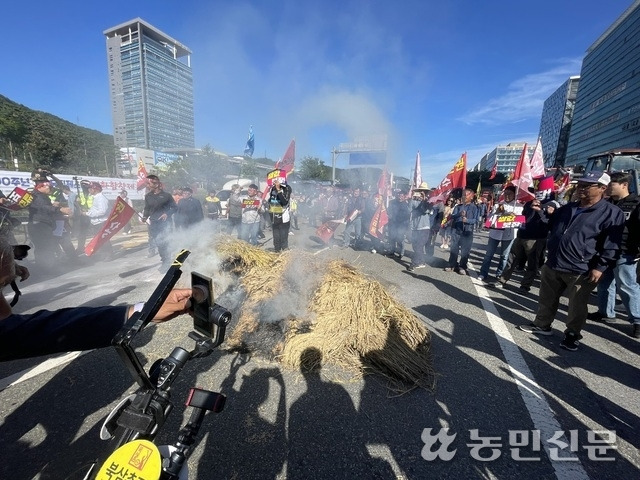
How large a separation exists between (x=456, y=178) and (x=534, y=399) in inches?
251

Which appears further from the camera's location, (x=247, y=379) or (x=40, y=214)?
(x=40, y=214)

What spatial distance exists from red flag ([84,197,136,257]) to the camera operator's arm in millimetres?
5382

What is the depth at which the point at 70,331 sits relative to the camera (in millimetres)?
1098

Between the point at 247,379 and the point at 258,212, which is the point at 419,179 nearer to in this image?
the point at 258,212

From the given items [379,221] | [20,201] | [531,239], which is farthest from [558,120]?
[20,201]

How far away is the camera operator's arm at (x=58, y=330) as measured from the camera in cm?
106

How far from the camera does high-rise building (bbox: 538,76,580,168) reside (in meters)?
74.0

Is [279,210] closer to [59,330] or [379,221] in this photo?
[379,221]

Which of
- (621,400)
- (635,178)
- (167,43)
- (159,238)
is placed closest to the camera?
(621,400)

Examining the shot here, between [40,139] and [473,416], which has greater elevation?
[40,139]

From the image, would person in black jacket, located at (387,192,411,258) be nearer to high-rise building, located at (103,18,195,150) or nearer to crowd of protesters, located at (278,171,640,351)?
crowd of protesters, located at (278,171,640,351)

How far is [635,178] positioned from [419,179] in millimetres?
5338

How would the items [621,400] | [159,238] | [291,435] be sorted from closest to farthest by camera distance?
[291,435]
[621,400]
[159,238]

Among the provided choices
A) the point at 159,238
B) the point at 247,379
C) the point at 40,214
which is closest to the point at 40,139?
the point at 40,214
